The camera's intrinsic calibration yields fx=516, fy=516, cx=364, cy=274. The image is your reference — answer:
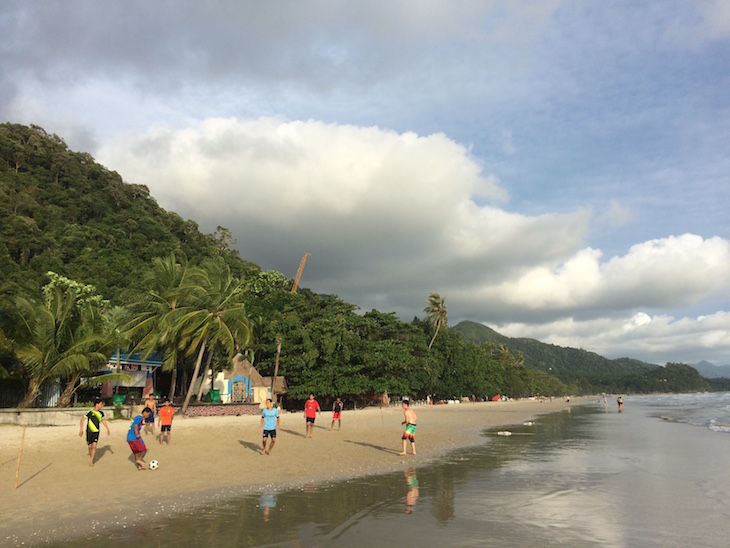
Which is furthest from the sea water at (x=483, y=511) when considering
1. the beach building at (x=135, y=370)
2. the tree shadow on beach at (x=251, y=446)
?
the beach building at (x=135, y=370)

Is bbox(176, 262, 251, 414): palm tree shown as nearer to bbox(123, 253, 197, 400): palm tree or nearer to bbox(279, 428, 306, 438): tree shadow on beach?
bbox(123, 253, 197, 400): palm tree

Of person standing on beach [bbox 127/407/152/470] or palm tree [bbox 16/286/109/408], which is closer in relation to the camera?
person standing on beach [bbox 127/407/152/470]

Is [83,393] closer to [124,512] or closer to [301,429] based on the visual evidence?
[301,429]

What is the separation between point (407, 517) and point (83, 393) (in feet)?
94.1

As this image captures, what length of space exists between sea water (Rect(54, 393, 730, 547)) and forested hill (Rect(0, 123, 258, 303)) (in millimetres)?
39536

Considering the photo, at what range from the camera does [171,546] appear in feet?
23.2

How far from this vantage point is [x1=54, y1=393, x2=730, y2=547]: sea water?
7508 millimetres

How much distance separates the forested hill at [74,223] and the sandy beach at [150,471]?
99.7ft

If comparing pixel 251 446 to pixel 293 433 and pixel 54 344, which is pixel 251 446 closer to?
pixel 293 433

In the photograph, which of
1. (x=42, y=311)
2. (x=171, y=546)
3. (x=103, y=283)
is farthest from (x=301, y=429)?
(x=103, y=283)

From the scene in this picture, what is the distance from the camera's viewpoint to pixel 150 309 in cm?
3353

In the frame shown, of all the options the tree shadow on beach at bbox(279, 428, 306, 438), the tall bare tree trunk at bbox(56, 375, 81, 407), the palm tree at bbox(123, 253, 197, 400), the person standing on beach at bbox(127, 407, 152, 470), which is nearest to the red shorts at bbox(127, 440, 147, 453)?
Answer: the person standing on beach at bbox(127, 407, 152, 470)

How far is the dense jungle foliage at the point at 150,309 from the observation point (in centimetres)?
2436

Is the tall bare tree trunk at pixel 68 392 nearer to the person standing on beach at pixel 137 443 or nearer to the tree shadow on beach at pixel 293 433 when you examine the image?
the tree shadow on beach at pixel 293 433
